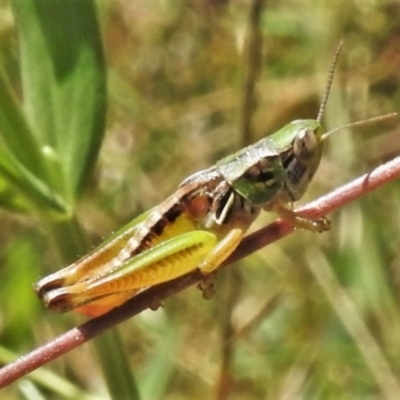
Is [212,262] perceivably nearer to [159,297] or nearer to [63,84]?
[159,297]

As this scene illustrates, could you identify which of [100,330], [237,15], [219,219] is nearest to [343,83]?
[237,15]

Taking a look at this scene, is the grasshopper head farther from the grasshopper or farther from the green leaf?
the green leaf

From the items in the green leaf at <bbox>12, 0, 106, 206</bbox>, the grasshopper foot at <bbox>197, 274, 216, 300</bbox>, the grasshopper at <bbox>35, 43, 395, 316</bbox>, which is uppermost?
the green leaf at <bbox>12, 0, 106, 206</bbox>

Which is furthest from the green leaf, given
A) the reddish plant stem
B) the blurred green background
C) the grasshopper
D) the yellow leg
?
the reddish plant stem

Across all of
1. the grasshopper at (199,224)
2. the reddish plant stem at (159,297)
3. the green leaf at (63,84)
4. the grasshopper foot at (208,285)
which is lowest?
the reddish plant stem at (159,297)

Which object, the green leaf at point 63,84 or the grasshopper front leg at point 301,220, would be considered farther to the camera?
the green leaf at point 63,84

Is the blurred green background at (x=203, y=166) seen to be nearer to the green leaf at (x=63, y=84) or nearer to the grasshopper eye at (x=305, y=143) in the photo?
the green leaf at (x=63, y=84)

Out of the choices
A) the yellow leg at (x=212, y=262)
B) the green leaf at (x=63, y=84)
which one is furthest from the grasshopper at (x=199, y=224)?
the green leaf at (x=63, y=84)

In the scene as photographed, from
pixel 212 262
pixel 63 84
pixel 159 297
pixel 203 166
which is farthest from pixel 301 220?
pixel 203 166
